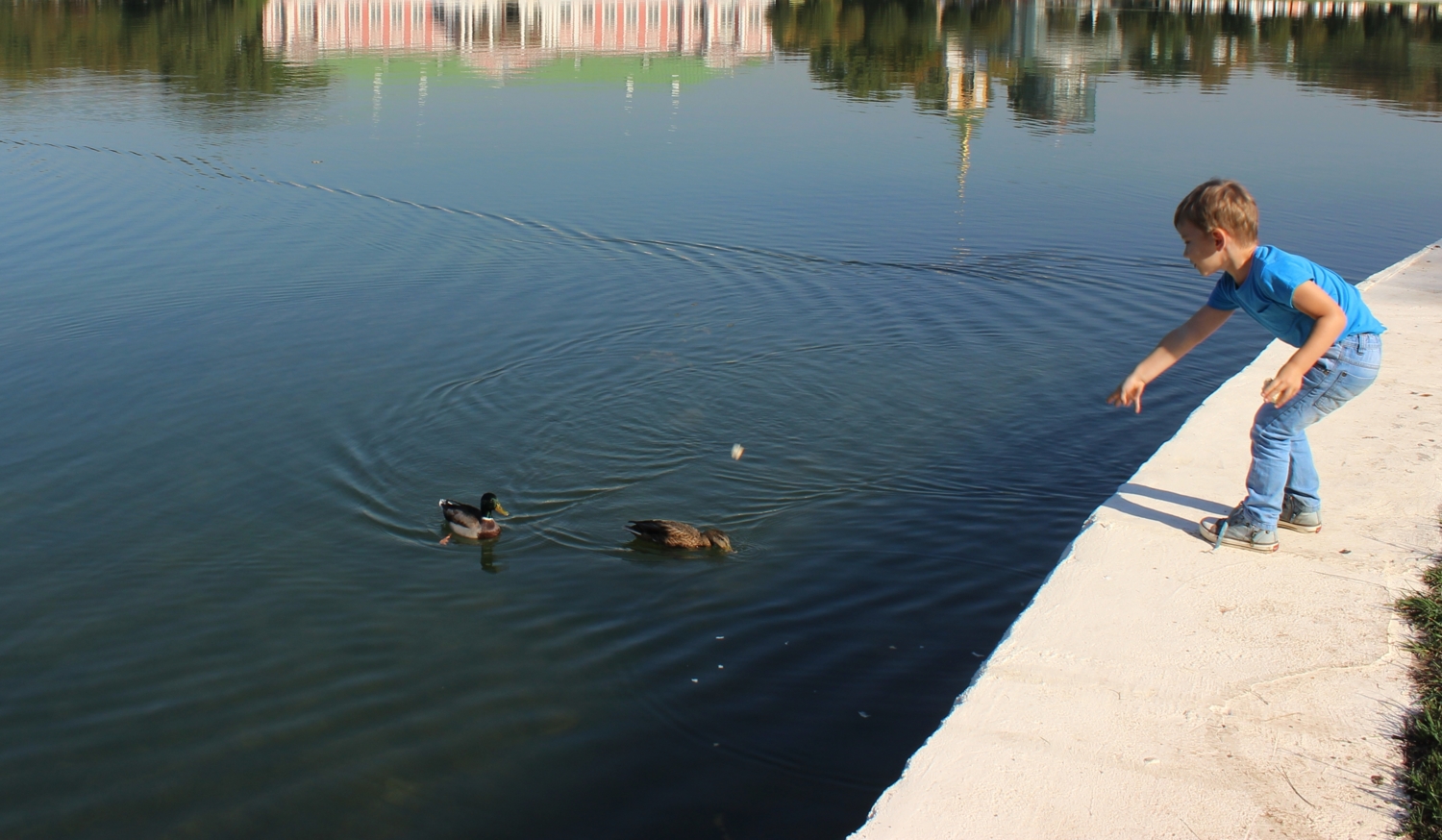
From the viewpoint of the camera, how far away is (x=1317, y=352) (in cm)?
507

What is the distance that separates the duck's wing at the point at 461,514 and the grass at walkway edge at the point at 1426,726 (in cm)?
496

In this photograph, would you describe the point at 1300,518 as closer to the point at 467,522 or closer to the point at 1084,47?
the point at 467,522

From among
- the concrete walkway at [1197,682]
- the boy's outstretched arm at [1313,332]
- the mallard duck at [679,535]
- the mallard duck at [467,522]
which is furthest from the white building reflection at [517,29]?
the boy's outstretched arm at [1313,332]

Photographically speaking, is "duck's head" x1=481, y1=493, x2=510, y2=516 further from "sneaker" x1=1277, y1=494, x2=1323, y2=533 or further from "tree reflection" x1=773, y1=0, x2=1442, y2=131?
"tree reflection" x1=773, y1=0, x2=1442, y2=131

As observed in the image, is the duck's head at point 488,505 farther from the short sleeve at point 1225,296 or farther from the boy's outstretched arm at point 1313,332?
the boy's outstretched arm at point 1313,332

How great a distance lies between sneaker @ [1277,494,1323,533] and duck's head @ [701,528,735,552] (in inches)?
122

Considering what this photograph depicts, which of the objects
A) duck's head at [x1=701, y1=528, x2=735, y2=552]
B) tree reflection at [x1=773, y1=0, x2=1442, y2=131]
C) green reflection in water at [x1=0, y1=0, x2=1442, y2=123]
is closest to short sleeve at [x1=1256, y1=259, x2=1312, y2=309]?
duck's head at [x1=701, y1=528, x2=735, y2=552]

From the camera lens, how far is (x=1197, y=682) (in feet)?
15.1

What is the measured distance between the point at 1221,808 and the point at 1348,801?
1.30 ft

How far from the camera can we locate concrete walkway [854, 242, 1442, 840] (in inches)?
155

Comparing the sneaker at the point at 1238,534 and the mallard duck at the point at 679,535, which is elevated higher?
the sneaker at the point at 1238,534

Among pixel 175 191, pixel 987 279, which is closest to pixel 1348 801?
pixel 987 279

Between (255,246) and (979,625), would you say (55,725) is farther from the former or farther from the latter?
(255,246)

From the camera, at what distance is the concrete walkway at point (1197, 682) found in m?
3.93
